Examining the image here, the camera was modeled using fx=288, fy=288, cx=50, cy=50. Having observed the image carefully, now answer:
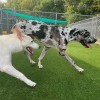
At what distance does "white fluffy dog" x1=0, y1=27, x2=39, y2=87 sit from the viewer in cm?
523

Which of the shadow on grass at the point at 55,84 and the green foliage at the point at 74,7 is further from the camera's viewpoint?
the green foliage at the point at 74,7

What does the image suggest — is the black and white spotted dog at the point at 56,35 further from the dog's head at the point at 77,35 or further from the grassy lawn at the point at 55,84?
the grassy lawn at the point at 55,84

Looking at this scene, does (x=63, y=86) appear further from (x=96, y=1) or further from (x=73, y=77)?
(x=96, y=1)

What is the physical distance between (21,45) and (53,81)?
116 cm

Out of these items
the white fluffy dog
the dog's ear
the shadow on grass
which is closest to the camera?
the shadow on grass

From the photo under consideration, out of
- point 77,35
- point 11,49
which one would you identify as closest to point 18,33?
point 11,49

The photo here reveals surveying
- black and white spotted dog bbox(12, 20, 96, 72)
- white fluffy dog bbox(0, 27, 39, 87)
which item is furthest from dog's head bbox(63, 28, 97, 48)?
white fluffy dog bbox(0, 27, 39, 87)

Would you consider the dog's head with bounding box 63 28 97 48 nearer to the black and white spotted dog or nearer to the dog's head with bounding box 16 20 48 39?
the black and white spotted dog

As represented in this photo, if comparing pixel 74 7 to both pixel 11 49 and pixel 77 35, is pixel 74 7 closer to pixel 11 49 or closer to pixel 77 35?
pixel 77 35

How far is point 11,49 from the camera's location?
17.7 ft

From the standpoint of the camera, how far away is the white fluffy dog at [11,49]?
5.23 m

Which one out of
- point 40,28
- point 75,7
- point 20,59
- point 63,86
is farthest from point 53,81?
point 75,7

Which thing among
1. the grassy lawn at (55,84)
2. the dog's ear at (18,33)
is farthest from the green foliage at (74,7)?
the dog's ear at (18,33)

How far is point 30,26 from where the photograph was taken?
7.72 meters
